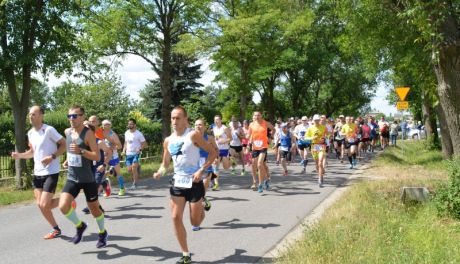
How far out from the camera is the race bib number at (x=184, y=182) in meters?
5.85

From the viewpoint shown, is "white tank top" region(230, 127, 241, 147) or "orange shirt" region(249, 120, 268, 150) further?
"white tank top" region(230, 127, 241, 147)

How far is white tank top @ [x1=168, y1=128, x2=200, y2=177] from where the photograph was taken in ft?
19.6

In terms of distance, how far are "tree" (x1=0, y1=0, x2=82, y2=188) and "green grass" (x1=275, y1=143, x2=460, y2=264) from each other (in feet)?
30.5

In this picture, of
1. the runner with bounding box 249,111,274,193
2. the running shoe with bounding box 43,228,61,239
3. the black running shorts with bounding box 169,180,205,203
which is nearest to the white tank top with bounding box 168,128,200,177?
the black running shorts with bounding box 169,180,205,203

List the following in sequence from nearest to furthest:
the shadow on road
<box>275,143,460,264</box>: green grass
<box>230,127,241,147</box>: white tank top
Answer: <box>275,143,460,264</box>: green grass → the shadow on road → <box>230,127,241,147</box>: white tank top

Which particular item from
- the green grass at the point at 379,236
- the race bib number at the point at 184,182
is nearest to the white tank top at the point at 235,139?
the green grass at the point at 379,236

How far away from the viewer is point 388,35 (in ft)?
61.9

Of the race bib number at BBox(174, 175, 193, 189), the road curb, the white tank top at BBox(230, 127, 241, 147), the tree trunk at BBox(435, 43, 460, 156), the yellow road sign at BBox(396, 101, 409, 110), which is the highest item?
the yellow road sign at BBox(396, 101, 409, 110)

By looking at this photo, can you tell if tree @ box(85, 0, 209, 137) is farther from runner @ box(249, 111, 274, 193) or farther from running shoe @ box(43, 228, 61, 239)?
running shoe @ box(43, 228, 61, 239)

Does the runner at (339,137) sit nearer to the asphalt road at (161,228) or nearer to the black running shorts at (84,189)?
the asphalt road at (161,228)

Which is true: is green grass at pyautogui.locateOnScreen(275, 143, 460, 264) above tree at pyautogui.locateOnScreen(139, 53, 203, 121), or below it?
below

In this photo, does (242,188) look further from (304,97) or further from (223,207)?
(304,97)

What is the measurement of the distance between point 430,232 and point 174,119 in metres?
3.73

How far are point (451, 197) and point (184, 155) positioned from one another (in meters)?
4.40
